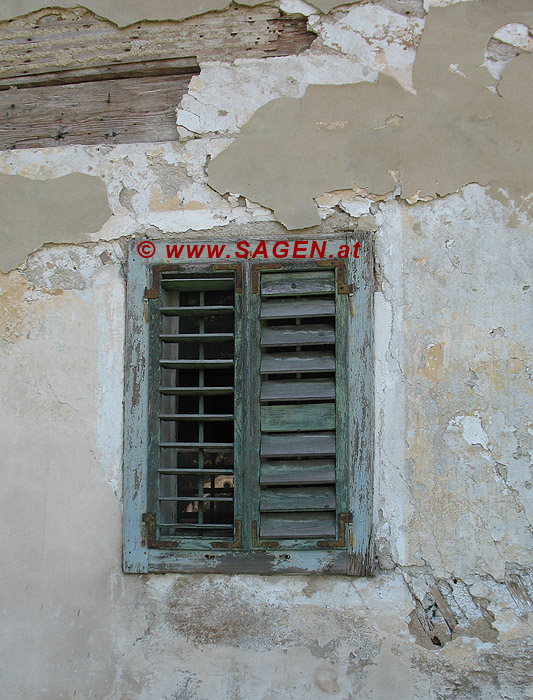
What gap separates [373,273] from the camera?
9.21 feet

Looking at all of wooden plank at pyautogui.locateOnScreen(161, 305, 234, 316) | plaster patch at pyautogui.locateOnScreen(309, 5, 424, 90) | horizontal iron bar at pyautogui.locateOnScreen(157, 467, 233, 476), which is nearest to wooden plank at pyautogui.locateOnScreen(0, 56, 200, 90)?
plaster patch at pyautogui.locateOnScreen(309, 5, 424, 90)

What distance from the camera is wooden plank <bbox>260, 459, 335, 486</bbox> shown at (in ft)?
9.05

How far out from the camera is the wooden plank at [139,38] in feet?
9.77

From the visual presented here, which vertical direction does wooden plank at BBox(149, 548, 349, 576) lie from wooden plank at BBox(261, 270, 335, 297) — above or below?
below

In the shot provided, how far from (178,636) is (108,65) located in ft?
8.41

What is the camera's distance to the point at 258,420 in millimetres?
2820

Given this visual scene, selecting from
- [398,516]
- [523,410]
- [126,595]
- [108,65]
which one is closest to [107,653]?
[126,595]

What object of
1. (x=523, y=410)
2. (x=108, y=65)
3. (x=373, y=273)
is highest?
(x=108, y=65)

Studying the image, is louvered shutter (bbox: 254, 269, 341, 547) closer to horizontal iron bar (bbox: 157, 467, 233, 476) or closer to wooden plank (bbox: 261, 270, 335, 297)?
wooden plank (bbox: 261, 270, 335, 297)

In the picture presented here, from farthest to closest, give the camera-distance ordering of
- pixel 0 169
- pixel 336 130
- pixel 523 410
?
1. pixel 0 169
2. pixel 336 130
3. pixel 523 410

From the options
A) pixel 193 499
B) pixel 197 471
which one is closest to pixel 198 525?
pixel 193 499

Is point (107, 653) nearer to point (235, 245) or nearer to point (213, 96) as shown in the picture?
point (235, 245)

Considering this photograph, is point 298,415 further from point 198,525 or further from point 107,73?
point 107,73

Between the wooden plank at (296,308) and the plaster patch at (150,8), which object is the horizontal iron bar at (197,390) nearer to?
the wooden plank at (296,308)
